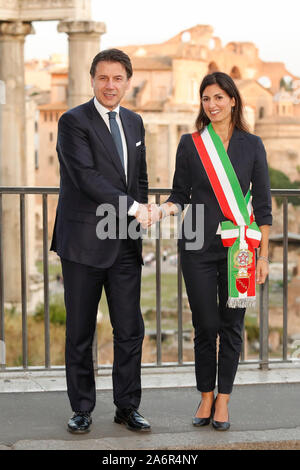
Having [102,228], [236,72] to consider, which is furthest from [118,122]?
[236,72]

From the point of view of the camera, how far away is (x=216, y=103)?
370 centimetres

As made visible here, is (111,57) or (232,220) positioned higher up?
(111,57)

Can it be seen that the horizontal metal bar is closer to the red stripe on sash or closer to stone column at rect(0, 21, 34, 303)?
the red stripe on sash

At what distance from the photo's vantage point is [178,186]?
3.86m

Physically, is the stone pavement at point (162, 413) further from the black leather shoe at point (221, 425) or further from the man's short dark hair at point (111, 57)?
the man's short dark hair at point (111, 57)

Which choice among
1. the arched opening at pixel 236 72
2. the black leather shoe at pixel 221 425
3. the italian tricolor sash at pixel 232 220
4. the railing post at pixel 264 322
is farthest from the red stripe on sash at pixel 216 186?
the arched opening at pixel 236 72

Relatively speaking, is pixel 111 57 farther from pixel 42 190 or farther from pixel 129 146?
pixel 42 190

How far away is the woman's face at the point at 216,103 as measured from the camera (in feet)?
12.1

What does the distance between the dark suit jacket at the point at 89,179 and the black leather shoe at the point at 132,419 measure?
635 millimetres

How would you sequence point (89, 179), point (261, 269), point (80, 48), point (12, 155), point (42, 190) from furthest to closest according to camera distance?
1. point (12, 155)
2. point (80, 48)
3. point (42, 190)
4. point (261, 269)
5. point (89, 179)

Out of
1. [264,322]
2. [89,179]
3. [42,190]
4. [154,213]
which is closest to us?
[89,179]

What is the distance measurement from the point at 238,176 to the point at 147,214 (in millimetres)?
396

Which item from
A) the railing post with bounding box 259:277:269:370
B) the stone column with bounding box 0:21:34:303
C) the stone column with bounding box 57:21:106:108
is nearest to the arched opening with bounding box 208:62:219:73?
the stone column with bounding box 57:21:106:108

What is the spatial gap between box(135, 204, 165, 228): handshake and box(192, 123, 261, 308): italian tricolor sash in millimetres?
249
